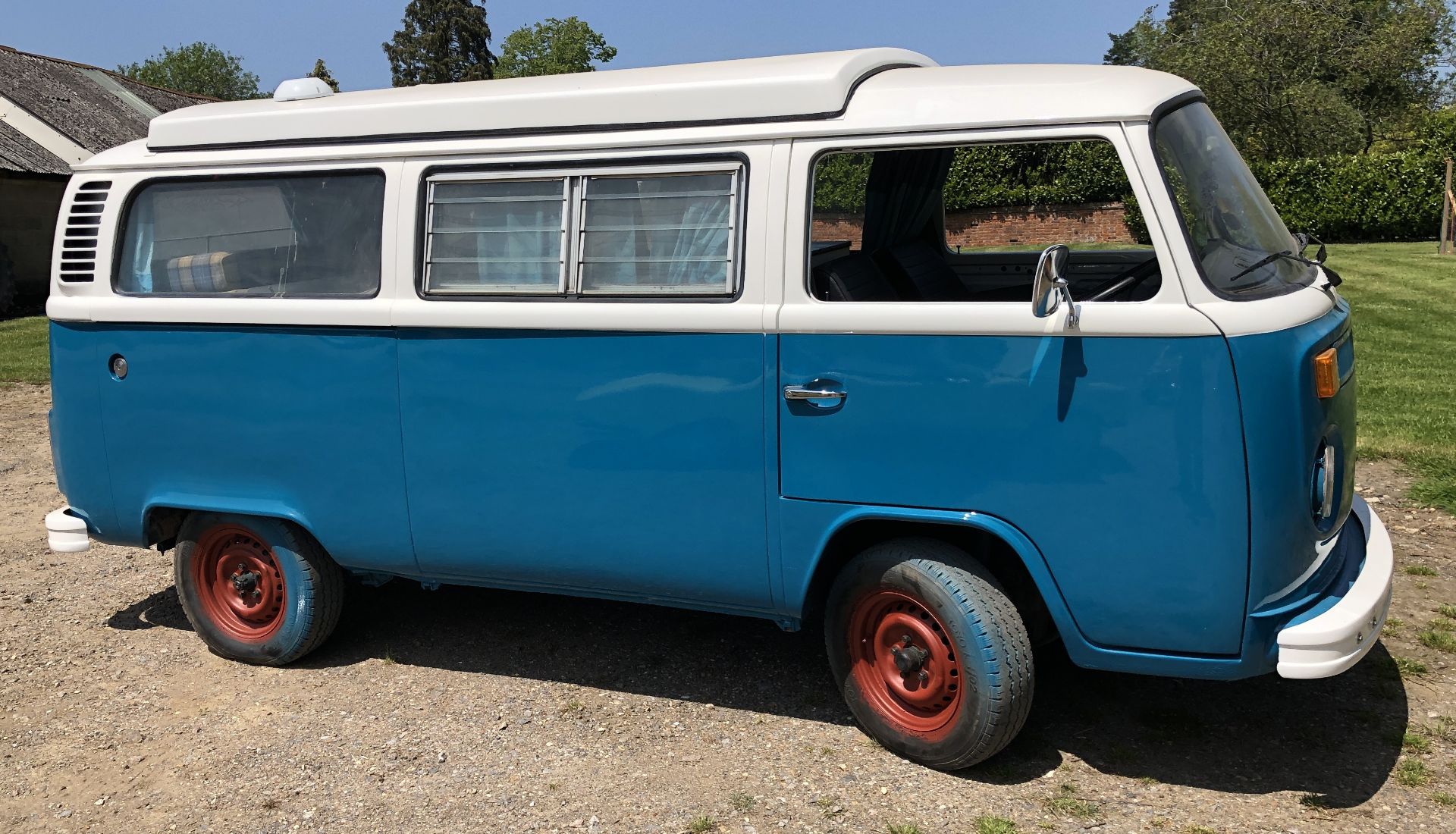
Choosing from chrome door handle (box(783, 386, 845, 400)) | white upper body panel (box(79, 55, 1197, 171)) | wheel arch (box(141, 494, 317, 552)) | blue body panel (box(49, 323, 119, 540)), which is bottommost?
wheel arch (box(141, 494, 317, 552))

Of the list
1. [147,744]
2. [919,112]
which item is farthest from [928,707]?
[147,744]

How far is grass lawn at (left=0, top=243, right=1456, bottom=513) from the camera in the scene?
7.83 m

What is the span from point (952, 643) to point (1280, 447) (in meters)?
1.22

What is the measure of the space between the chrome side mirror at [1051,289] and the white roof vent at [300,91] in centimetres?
324

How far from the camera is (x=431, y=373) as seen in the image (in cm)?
468

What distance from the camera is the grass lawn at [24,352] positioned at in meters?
13.7

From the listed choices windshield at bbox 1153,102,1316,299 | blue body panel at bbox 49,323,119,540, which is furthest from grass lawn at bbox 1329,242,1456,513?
blue body panel at bbox 49,323,119,540

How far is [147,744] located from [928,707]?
9.73 ft

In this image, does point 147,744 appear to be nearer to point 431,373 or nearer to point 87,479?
point 87,479

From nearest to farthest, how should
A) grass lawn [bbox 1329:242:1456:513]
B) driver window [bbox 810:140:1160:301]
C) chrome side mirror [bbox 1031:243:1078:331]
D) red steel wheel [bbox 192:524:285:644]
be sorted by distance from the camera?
chrome side mirror [bbox 1031:243:1078:331] < driver window [bbox 810:140:1160:301] < red steel wheel [bbox 192:524:285:644] < grass lawn [bbox 1329:242:1456:513]

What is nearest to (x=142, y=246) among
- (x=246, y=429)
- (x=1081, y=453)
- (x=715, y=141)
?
(x=246, y=429)

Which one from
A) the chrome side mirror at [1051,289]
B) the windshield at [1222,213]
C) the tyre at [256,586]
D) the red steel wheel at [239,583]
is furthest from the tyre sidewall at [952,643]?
the red steel wheel at [239,583]

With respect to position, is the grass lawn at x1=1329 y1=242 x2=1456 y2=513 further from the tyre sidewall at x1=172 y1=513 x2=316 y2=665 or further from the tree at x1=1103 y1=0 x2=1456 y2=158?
the tree at x1=1103 y1=0 x2=1456 y2=158

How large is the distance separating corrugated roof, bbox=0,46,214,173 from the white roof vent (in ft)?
67.4
